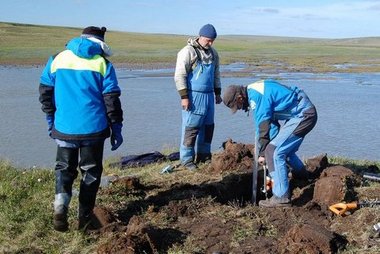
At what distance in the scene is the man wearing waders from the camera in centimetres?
769

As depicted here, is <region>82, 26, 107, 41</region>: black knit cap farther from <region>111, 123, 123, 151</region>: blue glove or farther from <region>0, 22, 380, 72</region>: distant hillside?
<region>0, 22, 380, 72</region>: distant hillside

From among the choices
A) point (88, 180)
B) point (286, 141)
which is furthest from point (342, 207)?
point (88, 180)

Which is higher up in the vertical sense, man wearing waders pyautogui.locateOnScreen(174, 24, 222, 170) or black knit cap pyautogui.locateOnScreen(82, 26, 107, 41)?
black knit cap pyautogui.locateOnScreen(82, 26, 107, 41)

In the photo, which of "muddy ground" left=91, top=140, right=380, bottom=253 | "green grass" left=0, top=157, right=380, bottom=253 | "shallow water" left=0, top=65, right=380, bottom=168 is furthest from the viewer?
"shallow water" left=0, top=65, right=380, bottom=168

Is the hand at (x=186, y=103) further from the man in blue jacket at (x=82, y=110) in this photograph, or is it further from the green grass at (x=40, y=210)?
the man in blue jacket at (x=82, y=110)

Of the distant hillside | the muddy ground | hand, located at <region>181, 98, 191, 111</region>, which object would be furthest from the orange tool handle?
the distant hillside

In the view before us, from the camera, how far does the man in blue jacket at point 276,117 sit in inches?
238

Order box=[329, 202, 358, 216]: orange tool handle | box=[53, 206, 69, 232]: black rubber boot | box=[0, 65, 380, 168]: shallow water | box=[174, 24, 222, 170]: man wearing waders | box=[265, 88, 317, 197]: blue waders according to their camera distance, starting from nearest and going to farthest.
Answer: box=[53, 206, 69, 232]: black rubber boot, box=[329, 202, 358, 216]: orange tool handle, box=[265, 88, 317, 197]: blue waders, box=[174, 24, 222, 170]: man wearing waders, box=[0, 65, 380, 168]: shallow water

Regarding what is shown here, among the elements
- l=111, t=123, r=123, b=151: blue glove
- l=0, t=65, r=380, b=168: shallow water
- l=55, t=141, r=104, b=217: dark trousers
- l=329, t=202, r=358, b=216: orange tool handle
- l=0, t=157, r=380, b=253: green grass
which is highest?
l=111, t=123, r=123, b=151: blue glove

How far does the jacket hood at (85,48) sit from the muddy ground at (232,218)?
5.34 feet

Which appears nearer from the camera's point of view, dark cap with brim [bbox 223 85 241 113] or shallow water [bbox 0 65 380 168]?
dark cap with brim [bbox 223 85 241 113]

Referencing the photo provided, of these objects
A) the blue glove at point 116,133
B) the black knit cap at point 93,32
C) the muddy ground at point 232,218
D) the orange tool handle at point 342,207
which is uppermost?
the black knit cap at point 93,32

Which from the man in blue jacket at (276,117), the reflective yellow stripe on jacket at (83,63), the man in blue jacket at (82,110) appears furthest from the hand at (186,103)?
the reflective yellow stripe on jacket at (83,63)

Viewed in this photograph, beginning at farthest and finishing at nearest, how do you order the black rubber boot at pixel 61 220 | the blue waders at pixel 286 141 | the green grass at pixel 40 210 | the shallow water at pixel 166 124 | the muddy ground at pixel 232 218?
the shallow water at pixel 166 124
the blue waders at pixel 286 141
the black rubber boot at pixel 61 220
the green grass at pixel 40 210
the muddy ground at pixel 232 218
